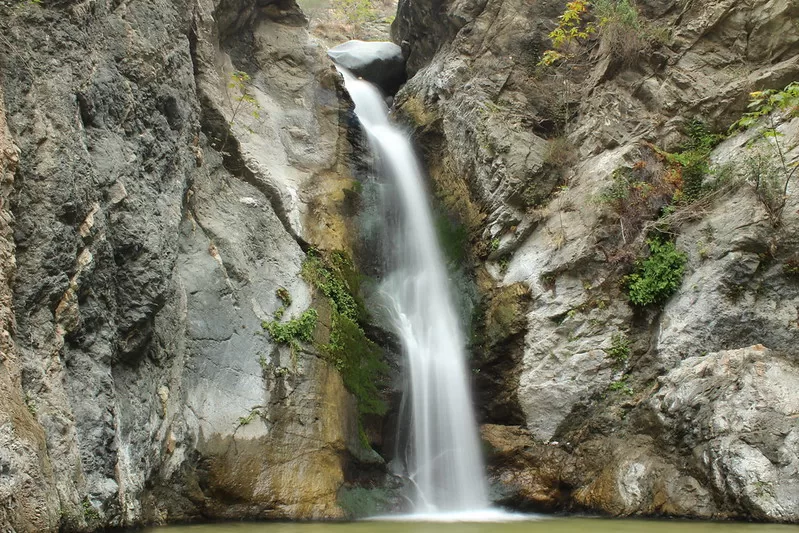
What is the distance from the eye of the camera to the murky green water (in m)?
6.73

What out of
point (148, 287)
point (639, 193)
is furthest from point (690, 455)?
point (148, 287)

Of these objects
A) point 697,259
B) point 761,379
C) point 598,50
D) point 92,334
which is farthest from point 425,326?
point 598,50

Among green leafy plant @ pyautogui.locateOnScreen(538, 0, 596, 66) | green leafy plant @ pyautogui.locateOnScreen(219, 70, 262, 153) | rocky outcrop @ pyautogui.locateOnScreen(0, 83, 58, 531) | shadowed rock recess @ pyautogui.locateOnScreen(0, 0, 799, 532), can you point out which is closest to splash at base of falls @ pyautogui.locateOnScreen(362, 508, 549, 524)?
shadowed rock recess @ pyautogui.locateOnScreen(0, 0, 799, 532)

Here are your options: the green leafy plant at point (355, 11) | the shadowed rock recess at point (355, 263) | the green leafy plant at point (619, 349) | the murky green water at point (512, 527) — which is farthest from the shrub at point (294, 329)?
the green leafy plant at point (355, 11)

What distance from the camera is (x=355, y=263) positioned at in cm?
1184

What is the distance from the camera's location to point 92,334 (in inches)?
251

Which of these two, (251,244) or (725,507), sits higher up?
(251,244)

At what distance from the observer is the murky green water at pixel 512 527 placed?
22.1ft

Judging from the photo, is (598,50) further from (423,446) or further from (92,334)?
(92,334)

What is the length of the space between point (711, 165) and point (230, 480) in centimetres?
931

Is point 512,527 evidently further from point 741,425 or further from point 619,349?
point 619,349

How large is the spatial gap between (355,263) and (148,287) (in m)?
4.98

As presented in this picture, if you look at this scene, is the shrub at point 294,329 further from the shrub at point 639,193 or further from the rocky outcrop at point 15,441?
the shrub at point 639,193

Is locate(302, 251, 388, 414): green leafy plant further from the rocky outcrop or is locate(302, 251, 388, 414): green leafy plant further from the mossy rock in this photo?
the rocky outcrop
